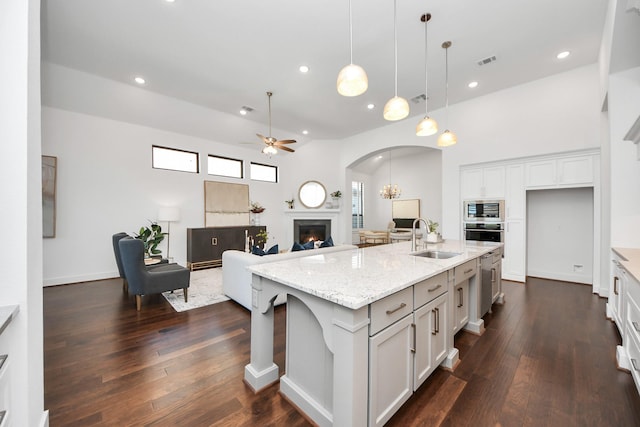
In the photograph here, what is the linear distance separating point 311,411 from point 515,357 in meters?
1.93

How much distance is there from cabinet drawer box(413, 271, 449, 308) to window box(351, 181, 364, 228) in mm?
8352

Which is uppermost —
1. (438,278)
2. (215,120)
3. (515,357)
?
(215,120)

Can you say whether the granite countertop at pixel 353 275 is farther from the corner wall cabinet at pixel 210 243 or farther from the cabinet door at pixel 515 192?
the corner wall cabinet at pixel 210 243

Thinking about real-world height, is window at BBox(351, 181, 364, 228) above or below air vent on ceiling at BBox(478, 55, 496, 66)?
below

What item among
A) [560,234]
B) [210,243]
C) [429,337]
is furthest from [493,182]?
[210,243]

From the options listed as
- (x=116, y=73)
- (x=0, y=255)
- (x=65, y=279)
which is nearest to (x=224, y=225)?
(x=65, y=279)

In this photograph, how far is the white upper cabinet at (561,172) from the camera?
4.00 m

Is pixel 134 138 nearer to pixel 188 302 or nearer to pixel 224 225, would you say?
pixel 224 225

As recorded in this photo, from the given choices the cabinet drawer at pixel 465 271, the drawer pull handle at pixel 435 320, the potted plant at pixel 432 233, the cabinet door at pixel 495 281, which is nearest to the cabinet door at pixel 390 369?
the drawer pull handle at pixel 435 320

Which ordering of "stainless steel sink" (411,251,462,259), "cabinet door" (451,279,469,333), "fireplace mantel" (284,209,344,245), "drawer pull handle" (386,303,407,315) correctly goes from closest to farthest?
1. "drawer pull handle" (386,303,407,315)
2. "cabinet door" (451,279,469,333)
3. "stainless steel sink" (411,251,462,259)
4. "fireplace mantel" (284,209,344,245)

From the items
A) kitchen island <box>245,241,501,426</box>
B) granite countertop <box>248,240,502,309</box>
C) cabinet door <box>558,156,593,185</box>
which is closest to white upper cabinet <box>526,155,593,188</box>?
cabinet door <box>558,156,593,185</box>

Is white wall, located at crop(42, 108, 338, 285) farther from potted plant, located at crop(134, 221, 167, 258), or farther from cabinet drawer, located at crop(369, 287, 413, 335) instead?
cabinet drawer, located at crop(369, 287, 413, 335)

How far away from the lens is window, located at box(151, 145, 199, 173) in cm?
550

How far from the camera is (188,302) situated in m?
3.49
